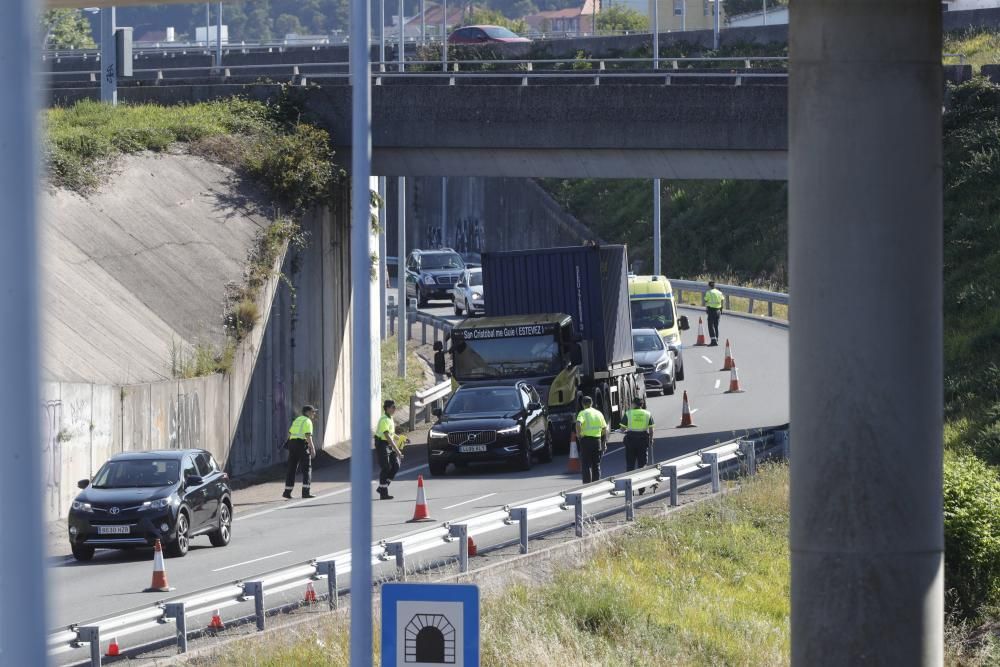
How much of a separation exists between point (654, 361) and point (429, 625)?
28913 mm

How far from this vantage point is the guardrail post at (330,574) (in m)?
15.3

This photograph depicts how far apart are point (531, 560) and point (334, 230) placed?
1903 centimetres

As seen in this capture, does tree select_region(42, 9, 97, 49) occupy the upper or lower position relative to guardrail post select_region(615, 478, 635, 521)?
upper

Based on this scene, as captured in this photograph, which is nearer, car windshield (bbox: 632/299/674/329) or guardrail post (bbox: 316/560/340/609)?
guardrail post (bbox: 316/560/340/609)

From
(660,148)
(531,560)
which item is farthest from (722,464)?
(660,148)

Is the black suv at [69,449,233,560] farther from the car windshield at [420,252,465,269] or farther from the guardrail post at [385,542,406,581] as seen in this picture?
the car windshield at [420,252,465,269]

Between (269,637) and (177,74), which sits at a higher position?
(177,74)

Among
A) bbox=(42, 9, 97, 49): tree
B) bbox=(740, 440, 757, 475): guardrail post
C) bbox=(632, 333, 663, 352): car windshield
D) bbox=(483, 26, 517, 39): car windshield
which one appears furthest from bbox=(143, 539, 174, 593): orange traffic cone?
bbox=(42, 9, 97, 49): tree

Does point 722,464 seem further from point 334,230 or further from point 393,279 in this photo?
point 393,279

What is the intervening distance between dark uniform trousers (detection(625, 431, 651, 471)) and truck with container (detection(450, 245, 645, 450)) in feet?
16.4

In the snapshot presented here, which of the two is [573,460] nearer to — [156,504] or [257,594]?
[156,504]

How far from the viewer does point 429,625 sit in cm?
837

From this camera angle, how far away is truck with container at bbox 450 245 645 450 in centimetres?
2956

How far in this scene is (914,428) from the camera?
1044 cm
